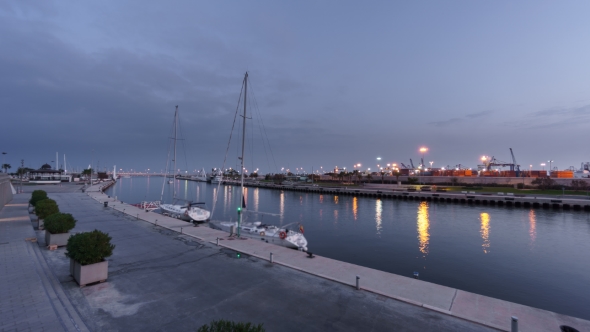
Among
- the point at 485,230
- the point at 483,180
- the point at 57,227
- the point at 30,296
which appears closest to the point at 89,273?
the point at 30,296

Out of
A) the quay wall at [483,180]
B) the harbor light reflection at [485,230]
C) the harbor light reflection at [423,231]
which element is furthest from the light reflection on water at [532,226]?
the quay wall at [483,180]

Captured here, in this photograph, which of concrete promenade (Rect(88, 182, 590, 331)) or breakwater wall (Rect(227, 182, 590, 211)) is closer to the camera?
concrete promenade (Rect(88, 182, 590, 331))

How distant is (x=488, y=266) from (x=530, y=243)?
12.5 metres

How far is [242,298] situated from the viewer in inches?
390

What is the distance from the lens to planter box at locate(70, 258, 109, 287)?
413 inches

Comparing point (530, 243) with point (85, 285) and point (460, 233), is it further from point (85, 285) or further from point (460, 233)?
point (85, 285)

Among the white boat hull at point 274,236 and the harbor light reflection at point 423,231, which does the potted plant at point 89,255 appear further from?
the harbor light reflection at point 423,231

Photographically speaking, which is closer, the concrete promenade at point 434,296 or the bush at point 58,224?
the concrete promenade at point 434,296

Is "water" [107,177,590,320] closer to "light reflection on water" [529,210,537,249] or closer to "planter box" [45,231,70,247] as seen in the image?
"light reflection on water" [529,210,537,249]

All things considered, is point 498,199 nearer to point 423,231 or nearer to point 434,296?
point 423,231

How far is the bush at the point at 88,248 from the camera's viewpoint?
10.5 meters

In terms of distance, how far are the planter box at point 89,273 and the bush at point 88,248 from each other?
0.63ft

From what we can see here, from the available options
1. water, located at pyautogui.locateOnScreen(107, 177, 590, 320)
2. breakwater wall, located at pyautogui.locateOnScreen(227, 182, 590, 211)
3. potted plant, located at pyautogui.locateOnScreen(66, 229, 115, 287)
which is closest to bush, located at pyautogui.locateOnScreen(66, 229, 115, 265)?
potted plant, located at pyautogui.locateOnScreen(66, 229, 115, 287)

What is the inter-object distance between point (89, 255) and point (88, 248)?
282 mm
